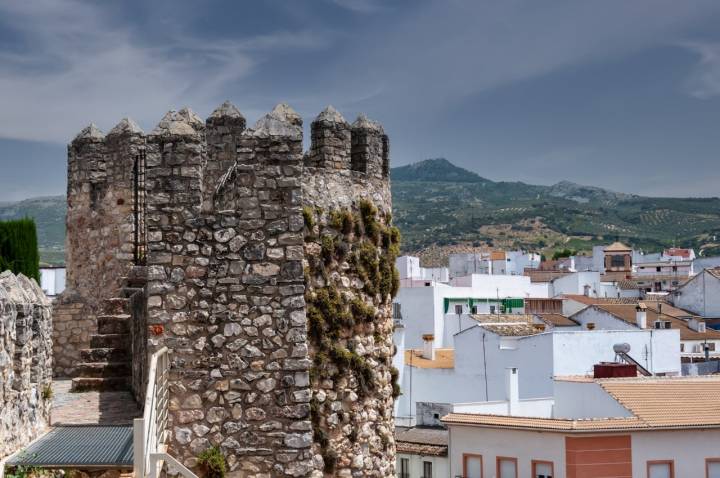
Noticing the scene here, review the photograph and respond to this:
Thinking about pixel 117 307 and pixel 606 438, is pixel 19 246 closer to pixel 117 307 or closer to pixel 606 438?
pixel 117 307

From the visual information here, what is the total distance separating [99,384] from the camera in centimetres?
1645

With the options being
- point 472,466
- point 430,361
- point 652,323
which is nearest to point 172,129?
point 472,466

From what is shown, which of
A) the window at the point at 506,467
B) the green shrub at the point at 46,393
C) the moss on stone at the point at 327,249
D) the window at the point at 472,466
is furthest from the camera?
the window at the point at 472,466

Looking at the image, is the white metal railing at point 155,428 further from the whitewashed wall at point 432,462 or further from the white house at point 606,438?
the whitewashed wall at point 432,462

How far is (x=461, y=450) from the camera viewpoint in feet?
105

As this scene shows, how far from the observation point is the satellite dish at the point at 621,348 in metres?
42.2

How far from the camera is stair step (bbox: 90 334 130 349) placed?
17109 millimetres

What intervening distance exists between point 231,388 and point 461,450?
21.8 meters

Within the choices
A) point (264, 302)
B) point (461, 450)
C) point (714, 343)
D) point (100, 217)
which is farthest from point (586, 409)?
point (714, 343)

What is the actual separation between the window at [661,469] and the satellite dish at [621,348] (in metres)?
12.3

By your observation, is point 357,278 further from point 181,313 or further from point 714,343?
point 714,343

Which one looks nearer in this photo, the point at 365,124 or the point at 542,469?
the point at 365,124

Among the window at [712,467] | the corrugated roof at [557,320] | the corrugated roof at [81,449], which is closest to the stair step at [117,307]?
the corrugated roof at [81,449]

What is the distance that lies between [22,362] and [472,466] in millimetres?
23367
